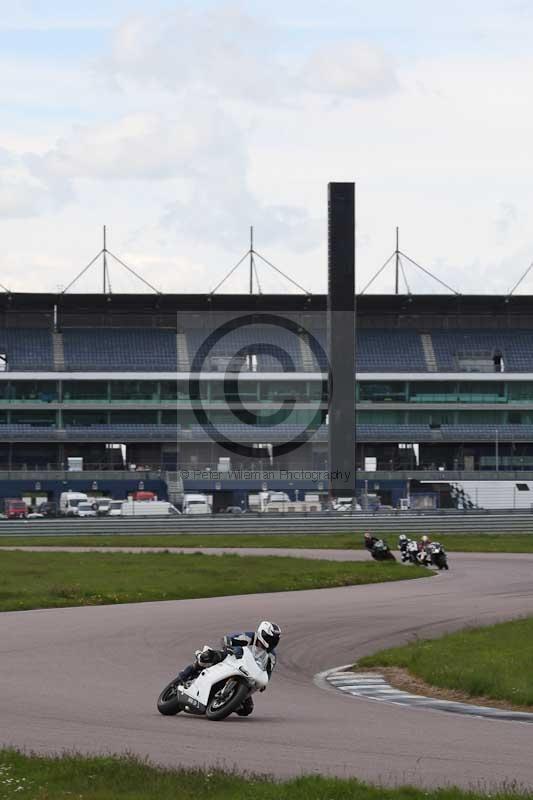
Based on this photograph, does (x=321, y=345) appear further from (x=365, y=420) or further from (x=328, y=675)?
(x=328, y=675)

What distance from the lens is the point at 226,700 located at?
618 inches

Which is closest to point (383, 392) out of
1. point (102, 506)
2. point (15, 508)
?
point (102, 506)

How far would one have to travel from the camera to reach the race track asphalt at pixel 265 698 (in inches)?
513

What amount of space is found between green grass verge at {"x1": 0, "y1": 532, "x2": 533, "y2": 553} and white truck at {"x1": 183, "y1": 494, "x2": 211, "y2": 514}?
12.3 m

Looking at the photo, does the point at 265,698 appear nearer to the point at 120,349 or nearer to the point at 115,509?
the point at 115,509

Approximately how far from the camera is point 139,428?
98.6m

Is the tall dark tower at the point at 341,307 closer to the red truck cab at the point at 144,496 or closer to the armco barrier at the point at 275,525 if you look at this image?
the red truck cab at the point at 144,496

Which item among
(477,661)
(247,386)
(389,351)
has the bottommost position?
(477,661)

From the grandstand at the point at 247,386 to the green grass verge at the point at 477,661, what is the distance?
68300mm

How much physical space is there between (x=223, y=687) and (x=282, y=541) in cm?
4573

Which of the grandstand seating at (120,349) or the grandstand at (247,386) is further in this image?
the grandstand seating at (120,349)

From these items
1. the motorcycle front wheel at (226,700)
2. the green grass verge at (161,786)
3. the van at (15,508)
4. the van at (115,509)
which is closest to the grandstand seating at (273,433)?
the van at (15,508)

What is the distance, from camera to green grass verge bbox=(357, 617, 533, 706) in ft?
63.0

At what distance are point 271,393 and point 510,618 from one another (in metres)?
71.2
